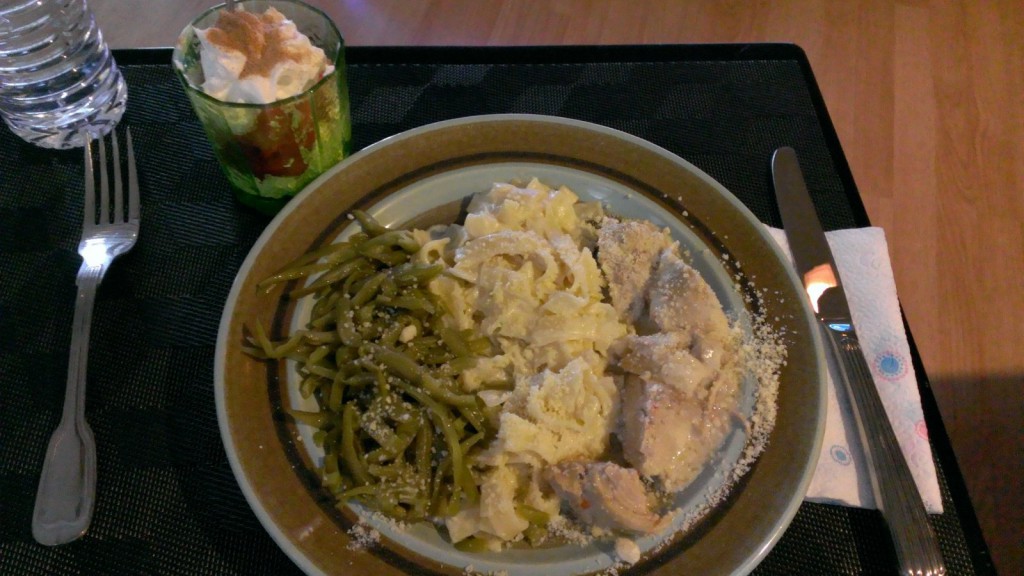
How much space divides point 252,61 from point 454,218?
636mm

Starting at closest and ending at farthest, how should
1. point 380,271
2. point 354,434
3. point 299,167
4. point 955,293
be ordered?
point 354,434, point 380,271, point 299,167, point 955,293

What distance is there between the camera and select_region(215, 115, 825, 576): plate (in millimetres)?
1282

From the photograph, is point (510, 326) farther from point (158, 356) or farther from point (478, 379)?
point (158, 356)

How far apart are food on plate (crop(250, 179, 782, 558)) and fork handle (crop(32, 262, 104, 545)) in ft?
1.43

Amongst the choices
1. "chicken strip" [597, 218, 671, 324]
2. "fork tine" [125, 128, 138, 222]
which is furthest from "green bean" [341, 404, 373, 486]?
"fork tine" [125, 128, 138, 222]

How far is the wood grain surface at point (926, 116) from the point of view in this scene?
1963 mm

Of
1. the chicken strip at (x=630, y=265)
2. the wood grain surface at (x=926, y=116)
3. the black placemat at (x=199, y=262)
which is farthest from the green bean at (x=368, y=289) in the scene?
the wood grain surface at (x=926, y=116)

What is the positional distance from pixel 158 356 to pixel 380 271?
0.58 meters

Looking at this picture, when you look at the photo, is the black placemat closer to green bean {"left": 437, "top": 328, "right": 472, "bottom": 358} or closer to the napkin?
the napkin

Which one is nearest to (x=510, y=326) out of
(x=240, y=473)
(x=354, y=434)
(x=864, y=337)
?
(x=354, y=434)

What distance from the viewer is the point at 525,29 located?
8.70ft

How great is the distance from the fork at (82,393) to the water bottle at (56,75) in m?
0.15

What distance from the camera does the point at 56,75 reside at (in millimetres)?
1872

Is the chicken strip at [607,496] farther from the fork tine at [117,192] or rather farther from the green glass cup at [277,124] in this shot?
the fork tine at [117,192]
